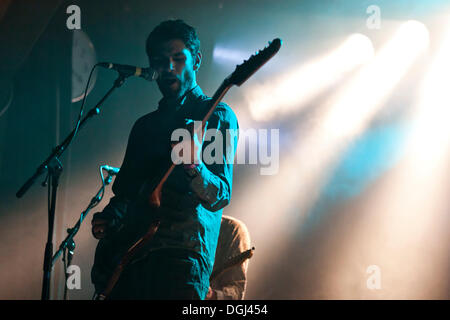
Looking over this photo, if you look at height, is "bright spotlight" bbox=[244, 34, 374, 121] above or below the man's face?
above

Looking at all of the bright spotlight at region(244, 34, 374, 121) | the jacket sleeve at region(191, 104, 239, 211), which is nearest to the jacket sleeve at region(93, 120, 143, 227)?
the jacket sleeve at region(191, 104, 239, 211)

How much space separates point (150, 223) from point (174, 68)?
800 mm

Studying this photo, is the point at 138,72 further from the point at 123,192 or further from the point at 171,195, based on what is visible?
the point at 171,195

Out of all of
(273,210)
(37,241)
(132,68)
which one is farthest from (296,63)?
(37,241)

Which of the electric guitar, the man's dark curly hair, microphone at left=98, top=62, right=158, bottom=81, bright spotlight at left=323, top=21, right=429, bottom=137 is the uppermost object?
bright spotlight at left=323, top=21, right=429, bottom=137

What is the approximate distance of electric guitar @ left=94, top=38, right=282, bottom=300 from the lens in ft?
4.98

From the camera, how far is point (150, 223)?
1511 mm

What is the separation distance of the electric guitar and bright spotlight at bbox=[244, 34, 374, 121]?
317 cm

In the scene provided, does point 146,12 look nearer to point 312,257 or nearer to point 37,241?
point 37,241

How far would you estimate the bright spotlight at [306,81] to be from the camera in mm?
4750

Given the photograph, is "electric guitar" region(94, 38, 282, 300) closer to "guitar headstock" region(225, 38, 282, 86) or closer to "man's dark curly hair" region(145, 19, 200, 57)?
"guitar headstock" region(225, 38, 282, 86)

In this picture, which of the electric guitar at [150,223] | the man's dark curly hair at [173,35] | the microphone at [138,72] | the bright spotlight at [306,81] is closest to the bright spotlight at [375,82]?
the bright spotlight at [306,81]

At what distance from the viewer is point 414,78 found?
4.68 meters

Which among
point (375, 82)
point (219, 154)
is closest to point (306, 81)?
point (375, 82)
